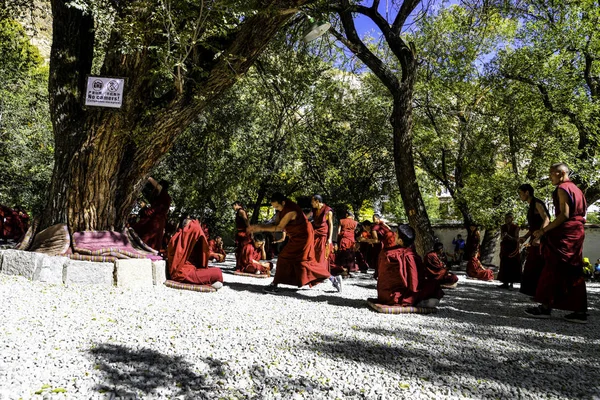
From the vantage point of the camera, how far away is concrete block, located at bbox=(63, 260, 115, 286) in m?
4.95

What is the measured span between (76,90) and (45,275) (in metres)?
2.25

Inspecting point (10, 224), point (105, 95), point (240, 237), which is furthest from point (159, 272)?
point (10, 224)

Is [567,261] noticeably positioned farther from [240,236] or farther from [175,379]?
[240,236]

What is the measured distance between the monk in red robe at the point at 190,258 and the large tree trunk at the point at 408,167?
3.76 meters

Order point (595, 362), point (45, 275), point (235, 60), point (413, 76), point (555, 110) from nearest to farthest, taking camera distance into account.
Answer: point (595, 362) < point (45, 275) < point (235, 60) < point (413, 76) < point (555, 110)

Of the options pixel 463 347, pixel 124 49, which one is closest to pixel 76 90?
pixel 124 49

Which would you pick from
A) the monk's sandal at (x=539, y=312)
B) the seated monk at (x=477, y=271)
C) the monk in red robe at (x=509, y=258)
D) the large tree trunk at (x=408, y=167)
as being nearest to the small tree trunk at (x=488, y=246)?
the seated monk at (x=477, y=271)

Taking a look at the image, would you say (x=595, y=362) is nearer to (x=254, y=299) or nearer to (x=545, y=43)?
(x=254, y=299)

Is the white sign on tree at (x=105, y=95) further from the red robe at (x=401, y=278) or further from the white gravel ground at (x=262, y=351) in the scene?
the red robe at (x=401, y=278)

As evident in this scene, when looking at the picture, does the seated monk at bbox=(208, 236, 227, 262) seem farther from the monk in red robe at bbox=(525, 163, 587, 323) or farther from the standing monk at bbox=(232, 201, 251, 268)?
the monk in red robe at bbox=(525, 163, 587, 323)

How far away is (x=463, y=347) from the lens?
3.66 metres

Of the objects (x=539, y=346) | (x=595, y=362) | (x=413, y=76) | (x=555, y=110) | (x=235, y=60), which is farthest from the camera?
(x=555, y=110)

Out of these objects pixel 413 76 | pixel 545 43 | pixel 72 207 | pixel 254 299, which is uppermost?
pixel 545 43

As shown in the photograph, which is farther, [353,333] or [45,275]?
[45,275]
